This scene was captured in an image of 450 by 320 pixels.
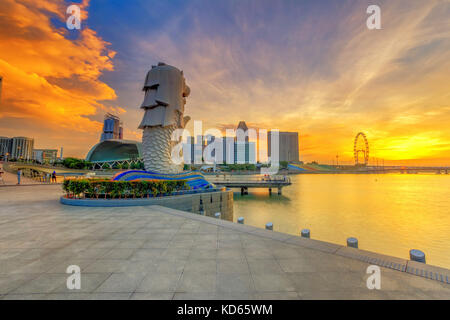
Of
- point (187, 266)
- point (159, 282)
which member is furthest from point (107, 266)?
point (187, 266)

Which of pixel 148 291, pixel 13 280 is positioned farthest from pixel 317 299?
pixel 13 280

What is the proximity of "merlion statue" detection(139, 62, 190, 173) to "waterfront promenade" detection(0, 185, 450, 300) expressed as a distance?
13308 millimetres

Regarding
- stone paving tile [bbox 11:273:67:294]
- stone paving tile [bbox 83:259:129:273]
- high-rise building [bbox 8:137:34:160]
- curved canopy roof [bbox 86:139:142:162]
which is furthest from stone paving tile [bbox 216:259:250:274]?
high-rise building [bbox 8:137:34:160]

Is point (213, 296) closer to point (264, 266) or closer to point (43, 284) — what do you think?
point (264, 266)

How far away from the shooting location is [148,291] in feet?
11.1

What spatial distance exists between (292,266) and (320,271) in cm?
54

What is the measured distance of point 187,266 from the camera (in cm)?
432

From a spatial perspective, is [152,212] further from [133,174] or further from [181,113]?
[181,113]

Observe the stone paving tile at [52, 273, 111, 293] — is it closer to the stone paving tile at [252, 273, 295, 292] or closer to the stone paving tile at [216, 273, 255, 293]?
the stone paving tile at [216, 273, 255, 293]

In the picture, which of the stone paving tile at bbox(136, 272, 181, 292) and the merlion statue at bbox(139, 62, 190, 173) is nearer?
the stone paving tile at bbox(136, 272, 181, 292)

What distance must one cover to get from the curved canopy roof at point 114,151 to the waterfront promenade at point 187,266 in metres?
79.7

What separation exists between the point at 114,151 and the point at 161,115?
77659mm

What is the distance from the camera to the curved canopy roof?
79.6m

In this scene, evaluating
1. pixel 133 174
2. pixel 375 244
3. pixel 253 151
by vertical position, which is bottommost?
pixel 375 244
